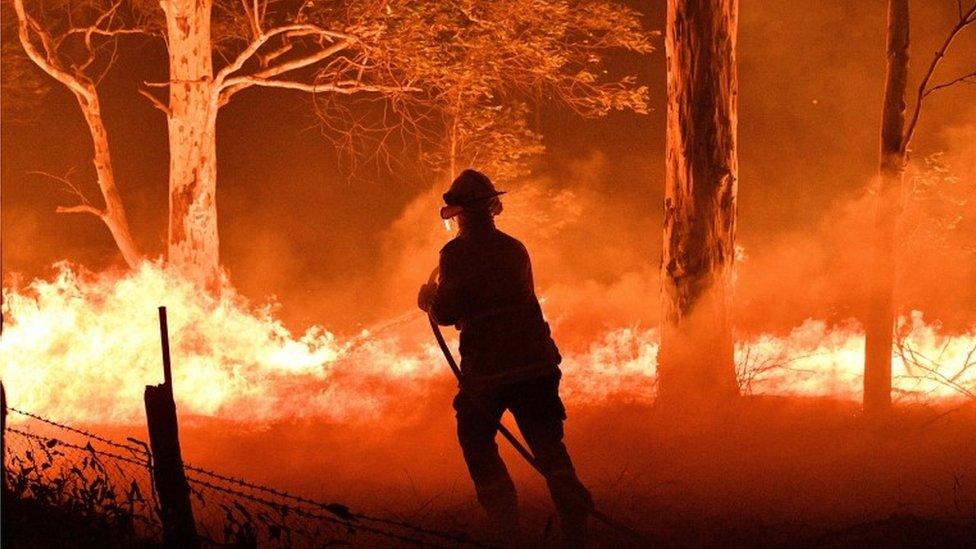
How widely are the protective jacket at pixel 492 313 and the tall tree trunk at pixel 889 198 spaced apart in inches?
160

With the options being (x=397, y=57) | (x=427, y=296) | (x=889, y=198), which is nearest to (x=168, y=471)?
(x=427, y=296)

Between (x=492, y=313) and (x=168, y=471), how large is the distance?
202 centimetres

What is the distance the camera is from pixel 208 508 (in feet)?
25.9

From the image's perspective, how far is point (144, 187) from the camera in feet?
67.4

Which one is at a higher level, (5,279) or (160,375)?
(5,279)

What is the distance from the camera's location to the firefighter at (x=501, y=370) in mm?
5605

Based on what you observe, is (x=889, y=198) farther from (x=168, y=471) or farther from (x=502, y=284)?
(x=168, y=471)

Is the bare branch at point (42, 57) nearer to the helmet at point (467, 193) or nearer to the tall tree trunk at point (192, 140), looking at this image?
the tall tree trunk at point (192, 140)

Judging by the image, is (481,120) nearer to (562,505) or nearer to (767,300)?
(767,300)

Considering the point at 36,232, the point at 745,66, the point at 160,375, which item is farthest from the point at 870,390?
the point at 36,232

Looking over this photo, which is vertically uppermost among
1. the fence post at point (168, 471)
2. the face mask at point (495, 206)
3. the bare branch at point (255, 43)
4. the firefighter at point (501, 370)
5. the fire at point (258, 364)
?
the bare branch at point (255, 43)

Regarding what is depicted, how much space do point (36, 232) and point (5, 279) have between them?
1.60 m

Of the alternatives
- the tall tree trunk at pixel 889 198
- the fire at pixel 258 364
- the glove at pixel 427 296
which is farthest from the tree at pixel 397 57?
the glove at pixel 427 296

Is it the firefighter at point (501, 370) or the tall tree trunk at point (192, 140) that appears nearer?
the firefighter at point (501, 370)
